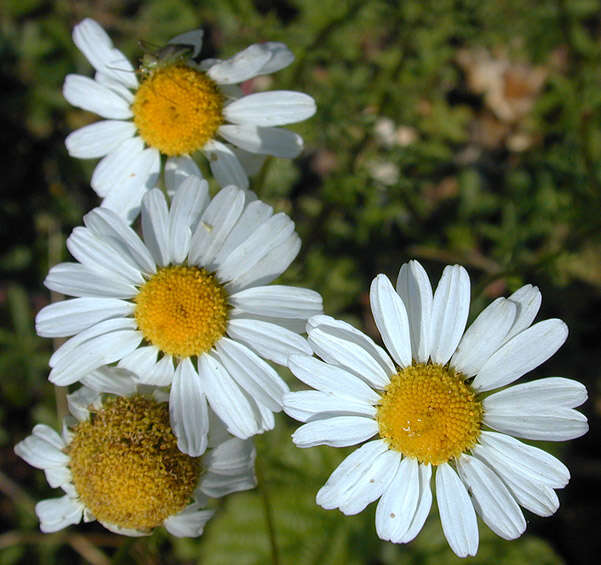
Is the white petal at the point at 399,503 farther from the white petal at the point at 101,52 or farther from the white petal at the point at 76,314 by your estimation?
the white petal at the point at 101,52

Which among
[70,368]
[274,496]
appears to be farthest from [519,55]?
[70,368]

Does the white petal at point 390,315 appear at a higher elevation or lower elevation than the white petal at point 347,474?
higher

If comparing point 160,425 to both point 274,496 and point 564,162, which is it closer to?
point 274,496

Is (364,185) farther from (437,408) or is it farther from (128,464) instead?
(128,464)

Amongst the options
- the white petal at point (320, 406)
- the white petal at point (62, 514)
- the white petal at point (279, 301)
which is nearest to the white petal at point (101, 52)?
the white petal at point (279, 301)

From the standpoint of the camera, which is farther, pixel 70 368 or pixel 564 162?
pixel 564 162

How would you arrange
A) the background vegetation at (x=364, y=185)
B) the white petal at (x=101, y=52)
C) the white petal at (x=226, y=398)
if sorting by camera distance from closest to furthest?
the white petal at (x=226, y=398) < the white petal at (x=101, y=52) < the background vegetation at (x=364, y=185)

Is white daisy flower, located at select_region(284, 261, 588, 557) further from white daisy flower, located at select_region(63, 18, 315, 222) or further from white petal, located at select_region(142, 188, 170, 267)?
white daisy flower, located at select_region(63, 18, 315, 222)
